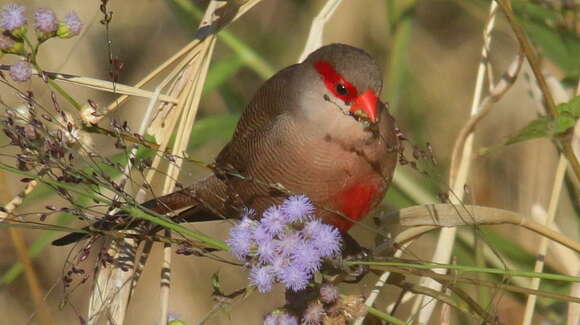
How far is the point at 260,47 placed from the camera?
14.3 ft

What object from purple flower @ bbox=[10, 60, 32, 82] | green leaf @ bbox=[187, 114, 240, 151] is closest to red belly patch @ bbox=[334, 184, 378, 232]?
green leaf @ bbox=[187, 114, 240, 151]

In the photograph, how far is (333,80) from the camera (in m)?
2.50

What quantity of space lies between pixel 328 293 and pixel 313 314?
75mm

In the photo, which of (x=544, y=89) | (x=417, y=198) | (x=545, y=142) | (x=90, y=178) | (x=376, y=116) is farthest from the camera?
(x=545, y=142)

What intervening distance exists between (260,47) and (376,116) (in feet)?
6.82

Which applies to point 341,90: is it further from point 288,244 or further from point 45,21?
point 288,244

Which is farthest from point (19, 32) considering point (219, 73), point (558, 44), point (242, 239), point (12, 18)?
point (558, 44)

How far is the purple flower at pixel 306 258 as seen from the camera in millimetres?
1579

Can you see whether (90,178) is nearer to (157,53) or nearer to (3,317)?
(3,317)

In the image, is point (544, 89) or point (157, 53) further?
point (157, 53)

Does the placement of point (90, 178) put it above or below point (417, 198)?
below

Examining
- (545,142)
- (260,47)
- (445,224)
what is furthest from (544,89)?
(260,47)

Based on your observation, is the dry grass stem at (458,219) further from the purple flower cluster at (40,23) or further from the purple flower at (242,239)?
the purple flower cluster at (40,23)

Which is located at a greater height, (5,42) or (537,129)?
(537,129)
